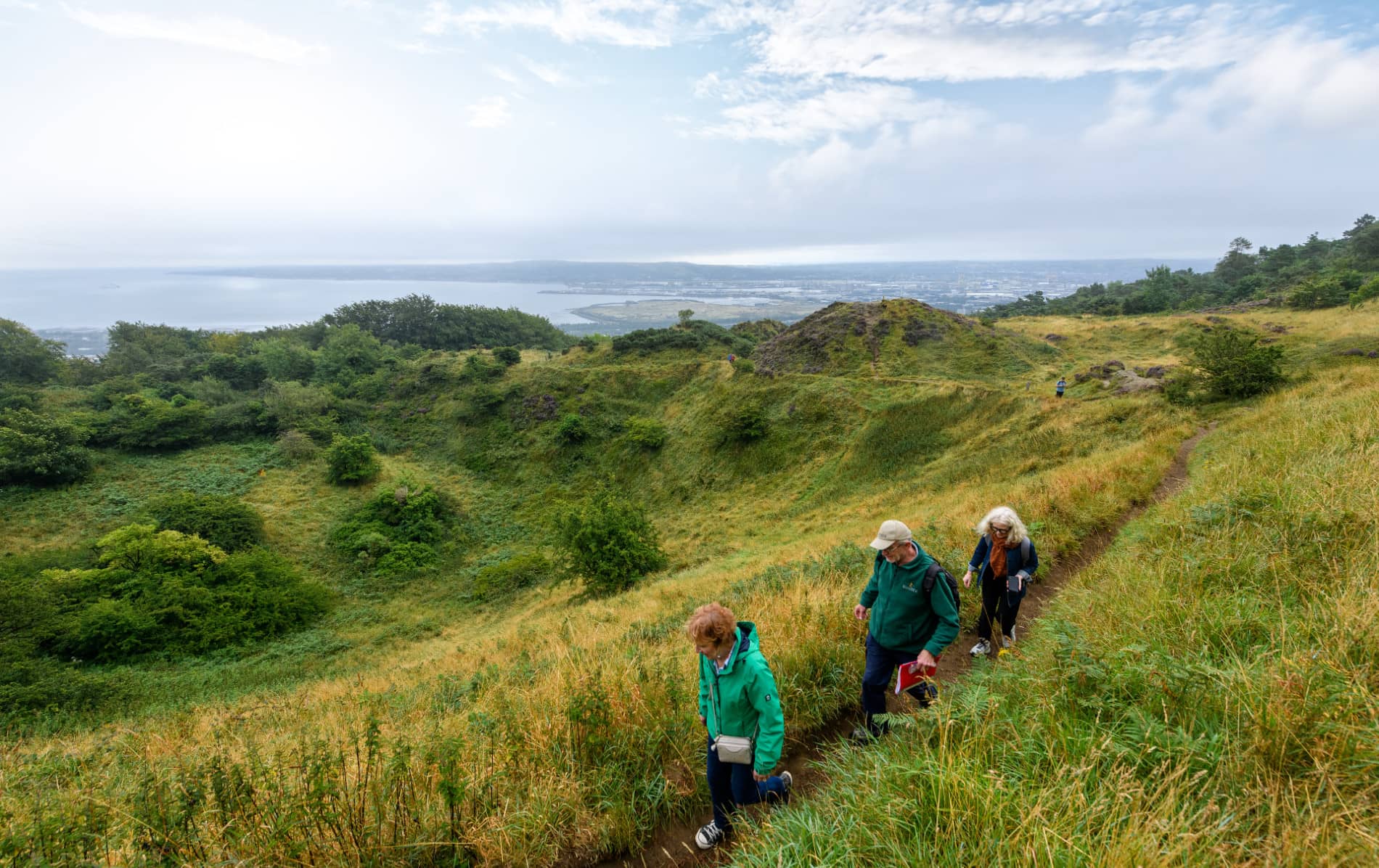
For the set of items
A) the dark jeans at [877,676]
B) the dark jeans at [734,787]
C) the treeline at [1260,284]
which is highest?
the treeline at [1260,284]

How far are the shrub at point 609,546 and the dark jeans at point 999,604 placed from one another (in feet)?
40.5

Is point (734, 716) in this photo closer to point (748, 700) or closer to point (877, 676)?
point (748, 700)

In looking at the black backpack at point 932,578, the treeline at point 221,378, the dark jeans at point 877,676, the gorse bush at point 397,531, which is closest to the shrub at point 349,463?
the gorse bush at point 397,531

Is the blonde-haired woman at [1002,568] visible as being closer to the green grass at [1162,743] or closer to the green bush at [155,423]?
the green grass at [1162,743]

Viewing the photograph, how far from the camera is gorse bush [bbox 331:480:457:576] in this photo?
21719 millimetres

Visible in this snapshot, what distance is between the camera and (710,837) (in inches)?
116

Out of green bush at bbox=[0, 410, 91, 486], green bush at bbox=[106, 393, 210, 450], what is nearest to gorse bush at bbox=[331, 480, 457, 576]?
green bush at bbox=[0, 410, 91, 486]

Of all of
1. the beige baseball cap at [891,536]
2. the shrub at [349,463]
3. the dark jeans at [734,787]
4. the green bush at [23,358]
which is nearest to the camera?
the dark jeans at [734,787]

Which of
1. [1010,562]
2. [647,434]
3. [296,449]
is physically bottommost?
[296,449]

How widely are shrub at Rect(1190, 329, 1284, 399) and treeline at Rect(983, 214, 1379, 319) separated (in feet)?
66.9

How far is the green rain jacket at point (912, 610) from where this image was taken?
325 centimetres

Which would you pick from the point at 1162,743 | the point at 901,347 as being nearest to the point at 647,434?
the point at 901,347

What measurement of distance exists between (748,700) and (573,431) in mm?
29175

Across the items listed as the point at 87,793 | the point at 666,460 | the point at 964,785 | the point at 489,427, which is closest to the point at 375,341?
the point at 489,427
